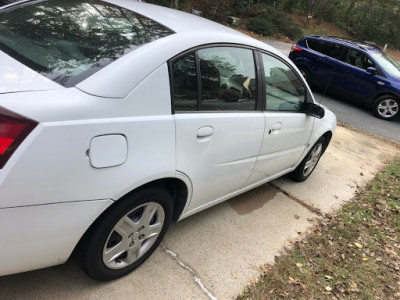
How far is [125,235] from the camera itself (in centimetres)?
223

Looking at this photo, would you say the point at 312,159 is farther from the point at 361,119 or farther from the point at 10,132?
the point at 361,119

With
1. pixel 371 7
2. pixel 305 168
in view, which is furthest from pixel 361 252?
pixel 371 7

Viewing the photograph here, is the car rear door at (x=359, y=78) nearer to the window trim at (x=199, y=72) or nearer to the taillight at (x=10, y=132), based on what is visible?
the window trim at (x=199, y=72)

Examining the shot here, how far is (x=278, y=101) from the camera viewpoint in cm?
324

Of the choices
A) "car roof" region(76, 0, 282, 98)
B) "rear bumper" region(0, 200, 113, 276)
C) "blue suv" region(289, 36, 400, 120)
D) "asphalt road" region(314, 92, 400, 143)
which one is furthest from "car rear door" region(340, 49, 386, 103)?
"rear bumper" region(0, 200, 113, 276)

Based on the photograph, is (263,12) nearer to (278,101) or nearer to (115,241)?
(278,101)

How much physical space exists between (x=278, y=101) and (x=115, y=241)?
1.91 m

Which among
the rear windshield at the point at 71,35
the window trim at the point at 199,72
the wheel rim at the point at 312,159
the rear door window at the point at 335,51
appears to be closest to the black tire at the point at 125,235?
the window trim at the point at 199,72

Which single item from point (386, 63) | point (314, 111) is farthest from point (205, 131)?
point (386, 63)

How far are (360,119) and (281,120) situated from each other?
253 inches

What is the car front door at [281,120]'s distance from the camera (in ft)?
10.2

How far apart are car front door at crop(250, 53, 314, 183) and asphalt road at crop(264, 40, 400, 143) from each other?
13.4 ft

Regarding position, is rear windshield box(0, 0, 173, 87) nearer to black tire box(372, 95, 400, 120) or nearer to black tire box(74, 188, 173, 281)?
black tire box(74, 188, 173, 281)

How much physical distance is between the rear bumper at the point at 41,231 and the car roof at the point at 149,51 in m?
0.61
